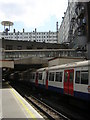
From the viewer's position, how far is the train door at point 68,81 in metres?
13.6

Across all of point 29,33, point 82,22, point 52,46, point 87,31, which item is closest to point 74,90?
point 87,31

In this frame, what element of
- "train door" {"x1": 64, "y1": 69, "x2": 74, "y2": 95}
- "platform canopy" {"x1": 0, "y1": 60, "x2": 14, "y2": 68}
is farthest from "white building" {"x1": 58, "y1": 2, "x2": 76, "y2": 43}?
"train door" {"x1": 64, "y1": 69, "x2": 74, "y2": 95}

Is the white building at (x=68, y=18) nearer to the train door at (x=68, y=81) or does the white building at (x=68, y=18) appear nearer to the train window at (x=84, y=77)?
the train door at (x=68, y=81)

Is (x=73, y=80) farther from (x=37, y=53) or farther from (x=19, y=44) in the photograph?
(x=19, y=44)

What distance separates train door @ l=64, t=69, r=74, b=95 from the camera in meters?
→ 13.6

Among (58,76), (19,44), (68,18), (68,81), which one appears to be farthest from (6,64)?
(19,44)

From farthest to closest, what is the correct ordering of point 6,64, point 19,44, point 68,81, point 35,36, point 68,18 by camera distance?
1. point 35,36
2. point 19,44
3. point 68,18
4. point 6,64
5. point 68,81

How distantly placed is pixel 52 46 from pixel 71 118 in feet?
187

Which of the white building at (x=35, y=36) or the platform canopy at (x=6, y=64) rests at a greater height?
the white building at (x=35, y=36)

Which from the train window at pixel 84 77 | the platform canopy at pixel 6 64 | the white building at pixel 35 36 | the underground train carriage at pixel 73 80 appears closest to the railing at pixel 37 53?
the platform canopy at pixel 6 64

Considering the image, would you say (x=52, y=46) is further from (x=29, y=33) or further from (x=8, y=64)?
(x=29, y=33)

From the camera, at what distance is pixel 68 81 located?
560 inches

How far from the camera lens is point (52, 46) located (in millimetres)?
68125

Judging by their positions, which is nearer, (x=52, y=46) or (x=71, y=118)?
(x=71, y=118)
